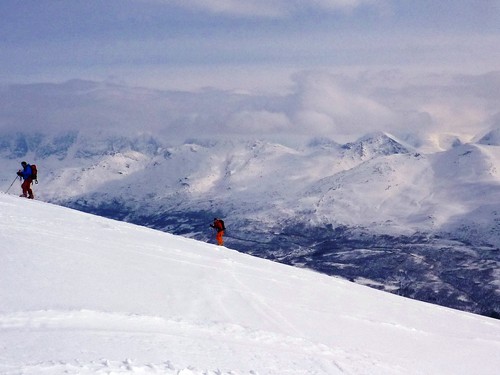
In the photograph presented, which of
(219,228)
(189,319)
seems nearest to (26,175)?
(219,228)

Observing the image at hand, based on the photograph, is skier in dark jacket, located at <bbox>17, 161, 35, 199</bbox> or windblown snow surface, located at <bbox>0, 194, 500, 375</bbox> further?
skier in dark jacket, located at <bbox>17, 161, 35, 199</bbox>

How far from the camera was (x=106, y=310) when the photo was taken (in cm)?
1412

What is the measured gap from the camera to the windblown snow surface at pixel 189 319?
11539 millimetres

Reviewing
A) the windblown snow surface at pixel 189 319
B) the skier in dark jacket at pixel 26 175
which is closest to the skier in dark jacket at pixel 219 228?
the windblown snow surface at pixel 189 319

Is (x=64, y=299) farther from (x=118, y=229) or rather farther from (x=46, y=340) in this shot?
(x=118, y=229)

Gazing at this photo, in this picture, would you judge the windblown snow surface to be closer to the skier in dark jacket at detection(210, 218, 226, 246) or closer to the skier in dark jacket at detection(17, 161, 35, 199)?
the skier in dark jacket at detection(17, 161, 35, 199)

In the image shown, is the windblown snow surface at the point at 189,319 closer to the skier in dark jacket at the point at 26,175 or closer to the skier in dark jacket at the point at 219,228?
the skier in dark jacket at the point at 26,175

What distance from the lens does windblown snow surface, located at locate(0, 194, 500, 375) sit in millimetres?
11539

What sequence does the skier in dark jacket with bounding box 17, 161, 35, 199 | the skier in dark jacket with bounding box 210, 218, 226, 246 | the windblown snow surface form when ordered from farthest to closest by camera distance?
the skier in dark jacket with bounding box 210, 218, 226, 246 → the skier in dark jacket with bounding box 17, 161, 35, 199 → the windblown snow surface

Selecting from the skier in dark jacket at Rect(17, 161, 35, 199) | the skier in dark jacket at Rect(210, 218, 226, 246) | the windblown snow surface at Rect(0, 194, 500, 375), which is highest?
the skier in dark jacket at Rect(17, 161, 35, 199)

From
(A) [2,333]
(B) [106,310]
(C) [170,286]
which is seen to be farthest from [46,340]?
(C) [170,286]

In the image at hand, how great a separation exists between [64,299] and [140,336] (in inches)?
117

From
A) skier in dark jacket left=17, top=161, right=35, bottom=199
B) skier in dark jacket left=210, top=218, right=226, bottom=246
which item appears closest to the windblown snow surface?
skier in dark jacket left=17, top=161, right=35, bottom=199

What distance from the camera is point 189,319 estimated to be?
14.6 meters
